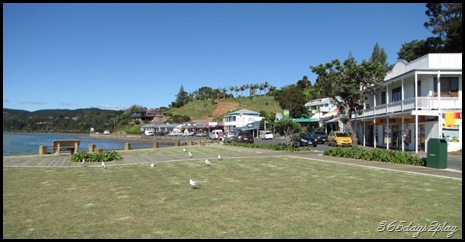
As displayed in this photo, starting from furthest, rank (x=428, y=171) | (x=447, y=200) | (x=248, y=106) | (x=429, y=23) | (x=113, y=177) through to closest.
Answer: (x=248, y=106), (x=429, y=23), (x=428, y=171), (x=113, y=177), (x=447, y=200)

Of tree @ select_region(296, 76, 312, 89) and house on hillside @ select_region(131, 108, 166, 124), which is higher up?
tree @ select_region(296, 76, 312, 89)

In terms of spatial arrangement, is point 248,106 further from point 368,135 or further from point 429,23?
point 368,135

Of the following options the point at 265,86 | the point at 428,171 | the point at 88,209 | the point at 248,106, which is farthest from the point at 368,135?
the point at 265,86

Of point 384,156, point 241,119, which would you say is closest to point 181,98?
point 241,119

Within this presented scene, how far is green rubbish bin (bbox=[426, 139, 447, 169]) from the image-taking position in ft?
49.5

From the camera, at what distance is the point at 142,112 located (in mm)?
155750

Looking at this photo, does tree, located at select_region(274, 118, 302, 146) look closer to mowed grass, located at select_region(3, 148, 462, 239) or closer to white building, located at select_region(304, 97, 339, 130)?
mowed grass, located at select_region(3, 148, 462, 239)

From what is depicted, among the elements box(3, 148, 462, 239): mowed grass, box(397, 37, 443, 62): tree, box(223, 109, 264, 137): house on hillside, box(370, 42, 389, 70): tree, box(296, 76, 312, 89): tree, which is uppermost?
box(370, 42, 389, 70): tree

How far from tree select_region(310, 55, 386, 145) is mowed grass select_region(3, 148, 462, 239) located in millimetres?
25547

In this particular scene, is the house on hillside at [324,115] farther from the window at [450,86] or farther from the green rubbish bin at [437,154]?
the green rubbish bin at [437,154]

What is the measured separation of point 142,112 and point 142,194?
5884 inches

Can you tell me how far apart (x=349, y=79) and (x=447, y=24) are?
24.1 meters

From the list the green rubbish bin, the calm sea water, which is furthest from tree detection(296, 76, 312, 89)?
the green rubbish bin

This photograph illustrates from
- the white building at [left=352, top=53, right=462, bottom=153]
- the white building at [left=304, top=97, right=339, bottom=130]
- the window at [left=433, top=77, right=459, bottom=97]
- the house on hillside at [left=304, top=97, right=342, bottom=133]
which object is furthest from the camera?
the white building at [left=304, top=97, right=339, bottom=130]
